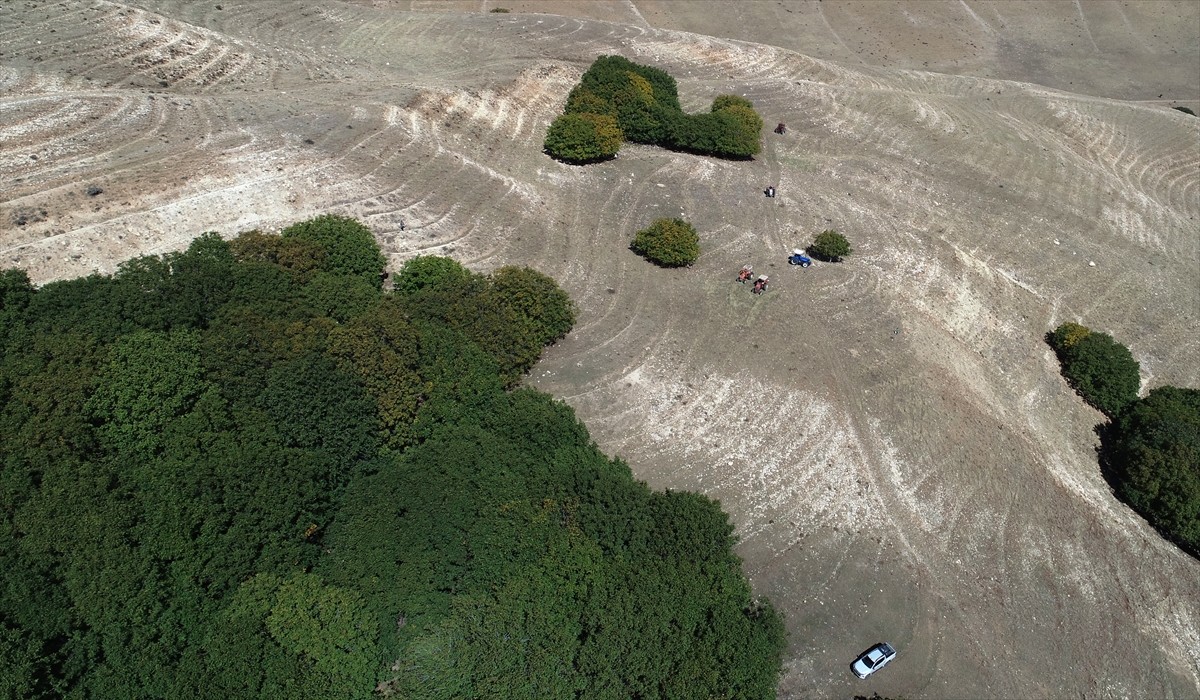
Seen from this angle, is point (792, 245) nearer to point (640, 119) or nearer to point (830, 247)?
point (830, 247)

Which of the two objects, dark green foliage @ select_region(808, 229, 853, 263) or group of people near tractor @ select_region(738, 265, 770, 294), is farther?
dark green foliage @ select_region(808, 229, 853, 263)

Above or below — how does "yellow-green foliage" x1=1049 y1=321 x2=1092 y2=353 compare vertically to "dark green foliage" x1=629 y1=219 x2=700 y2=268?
below

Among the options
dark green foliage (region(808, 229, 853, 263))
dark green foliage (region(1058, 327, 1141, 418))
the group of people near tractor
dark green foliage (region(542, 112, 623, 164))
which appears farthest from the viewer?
dark green foliage (region(542, 112, 623, 164))

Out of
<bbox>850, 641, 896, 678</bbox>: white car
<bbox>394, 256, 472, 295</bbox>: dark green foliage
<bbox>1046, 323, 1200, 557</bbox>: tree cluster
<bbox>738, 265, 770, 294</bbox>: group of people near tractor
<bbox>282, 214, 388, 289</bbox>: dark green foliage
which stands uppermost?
<bbox>282, 214, 388, 289</bbox>: dark green foliage

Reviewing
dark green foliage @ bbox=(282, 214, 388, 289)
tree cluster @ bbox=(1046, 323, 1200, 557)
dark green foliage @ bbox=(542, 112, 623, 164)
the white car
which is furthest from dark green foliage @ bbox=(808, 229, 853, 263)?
dark green foliage @ bbox=(282, 214, 388, 289)

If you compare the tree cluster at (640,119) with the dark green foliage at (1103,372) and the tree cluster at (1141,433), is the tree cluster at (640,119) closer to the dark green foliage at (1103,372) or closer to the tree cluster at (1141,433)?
the tree cluster at (1141,433)

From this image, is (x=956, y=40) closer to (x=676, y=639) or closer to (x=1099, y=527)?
(x=1099, y=527)

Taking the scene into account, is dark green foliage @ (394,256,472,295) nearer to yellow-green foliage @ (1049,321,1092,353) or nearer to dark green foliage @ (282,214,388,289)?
dark green foliage @ (282,214,388,289)
